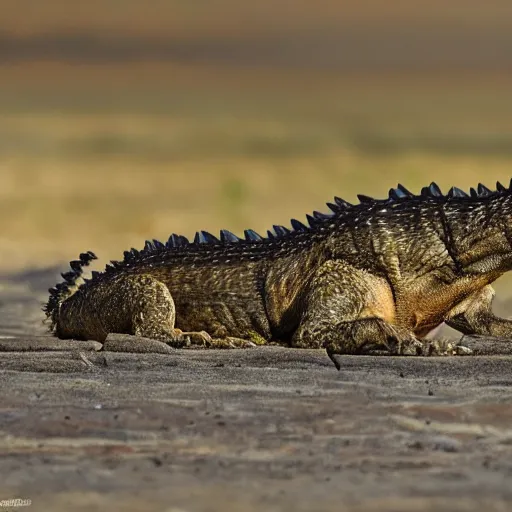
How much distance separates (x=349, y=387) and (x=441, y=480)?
286cm

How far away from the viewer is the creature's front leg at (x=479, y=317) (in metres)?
13.7

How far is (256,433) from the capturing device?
25.0 feet

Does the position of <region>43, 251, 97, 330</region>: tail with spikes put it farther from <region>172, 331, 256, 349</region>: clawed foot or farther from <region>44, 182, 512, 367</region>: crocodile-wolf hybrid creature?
<region>172, 331, 256, 349</region>: clawed foot

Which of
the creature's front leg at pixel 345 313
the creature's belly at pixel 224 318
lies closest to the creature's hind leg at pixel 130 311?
the creature's belly at pixel 224 318

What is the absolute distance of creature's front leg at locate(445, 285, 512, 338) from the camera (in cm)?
1367

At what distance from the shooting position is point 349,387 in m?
9.31

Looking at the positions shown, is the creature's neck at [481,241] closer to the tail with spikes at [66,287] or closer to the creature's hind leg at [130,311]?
the creature's hind leg at [130,311]

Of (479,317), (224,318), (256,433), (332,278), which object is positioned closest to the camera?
(256,433)

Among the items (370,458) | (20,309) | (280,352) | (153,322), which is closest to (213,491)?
(370,458)

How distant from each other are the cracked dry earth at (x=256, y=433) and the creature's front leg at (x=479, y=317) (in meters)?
2.74

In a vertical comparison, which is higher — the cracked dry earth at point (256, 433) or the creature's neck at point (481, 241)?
the creature's neck at point (481, 241)

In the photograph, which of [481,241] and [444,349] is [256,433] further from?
[481,241]

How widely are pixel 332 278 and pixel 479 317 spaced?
176cm

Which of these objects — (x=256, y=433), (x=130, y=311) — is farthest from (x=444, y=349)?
(x=256, y=433)
